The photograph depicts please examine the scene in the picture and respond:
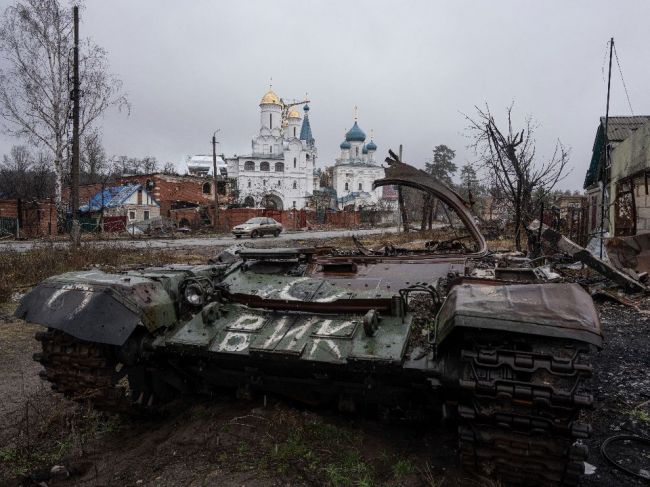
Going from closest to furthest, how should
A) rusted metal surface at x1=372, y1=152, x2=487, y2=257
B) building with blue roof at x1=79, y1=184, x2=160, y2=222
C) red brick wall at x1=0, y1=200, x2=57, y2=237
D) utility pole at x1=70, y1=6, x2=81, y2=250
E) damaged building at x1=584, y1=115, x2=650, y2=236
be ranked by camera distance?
1. rusted metal surface at x1=372, y1=152, x2=487, y2=257
2. damaged building at x1=584, y1=115, x2=650, y2=236
3. utility pole at x1=70, y1=6, x2=81, y2=250
4. red brick wall at x1=0, y1=200, x2=57, y2=237
5. building with blue roof at x1=79, y1=184, x2=160, y2=222

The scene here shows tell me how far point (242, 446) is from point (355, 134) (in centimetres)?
7590

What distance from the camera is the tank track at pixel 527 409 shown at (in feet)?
8.39

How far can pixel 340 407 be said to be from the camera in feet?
11.6

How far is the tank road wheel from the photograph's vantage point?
363 centimetres

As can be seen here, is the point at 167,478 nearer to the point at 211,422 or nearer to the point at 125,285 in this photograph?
the point at 211,422

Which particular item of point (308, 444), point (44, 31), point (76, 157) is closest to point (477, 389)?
point (308, 444)

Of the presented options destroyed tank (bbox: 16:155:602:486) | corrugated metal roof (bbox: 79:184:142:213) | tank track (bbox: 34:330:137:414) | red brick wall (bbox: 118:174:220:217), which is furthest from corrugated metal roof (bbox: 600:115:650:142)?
red brick wall (bbox: 118:174:220:217)

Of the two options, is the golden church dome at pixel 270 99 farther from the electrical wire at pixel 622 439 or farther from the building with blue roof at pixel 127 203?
the electrical wire at pixel 622 439

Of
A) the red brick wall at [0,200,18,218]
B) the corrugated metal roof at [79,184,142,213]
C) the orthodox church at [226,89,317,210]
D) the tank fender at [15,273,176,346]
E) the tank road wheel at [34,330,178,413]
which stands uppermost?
the orthodox church at [226,89,317,210]

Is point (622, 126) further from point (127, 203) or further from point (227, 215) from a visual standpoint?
point (127, 203)

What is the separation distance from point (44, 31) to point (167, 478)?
22.9 metres

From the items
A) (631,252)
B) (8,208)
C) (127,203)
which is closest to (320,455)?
(631,252)

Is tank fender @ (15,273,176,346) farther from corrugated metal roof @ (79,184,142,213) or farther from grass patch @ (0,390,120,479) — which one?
corrugated metal roof @ (79,184,142,213)

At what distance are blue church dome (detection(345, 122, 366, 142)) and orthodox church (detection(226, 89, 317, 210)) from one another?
11.7 metres
